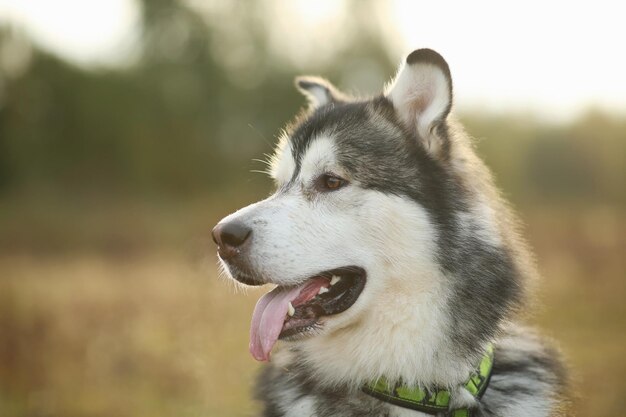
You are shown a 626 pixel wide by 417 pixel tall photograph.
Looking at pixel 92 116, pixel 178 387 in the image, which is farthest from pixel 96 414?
pixel 92 116

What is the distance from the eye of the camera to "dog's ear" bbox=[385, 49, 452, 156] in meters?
3.64

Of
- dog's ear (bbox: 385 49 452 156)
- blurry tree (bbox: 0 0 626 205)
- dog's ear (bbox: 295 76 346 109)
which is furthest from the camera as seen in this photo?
blurry tree (bbox: 0 0 626 205)

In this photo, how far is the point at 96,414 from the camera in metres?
6.29

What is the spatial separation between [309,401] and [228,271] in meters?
0.83

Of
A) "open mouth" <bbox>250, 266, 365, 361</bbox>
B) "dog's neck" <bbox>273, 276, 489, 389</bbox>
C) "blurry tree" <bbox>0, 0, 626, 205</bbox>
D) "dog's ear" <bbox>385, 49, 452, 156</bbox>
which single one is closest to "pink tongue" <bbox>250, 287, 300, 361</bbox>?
"open mouth" <bbox>250, 266, 365, 361</bbox>

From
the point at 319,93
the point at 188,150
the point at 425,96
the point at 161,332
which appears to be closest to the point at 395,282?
the point at 425,96

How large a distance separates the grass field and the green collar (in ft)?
2.36

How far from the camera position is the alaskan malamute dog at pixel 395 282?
341cm

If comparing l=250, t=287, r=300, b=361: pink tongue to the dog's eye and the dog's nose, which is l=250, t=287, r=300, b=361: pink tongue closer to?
the dog's nose

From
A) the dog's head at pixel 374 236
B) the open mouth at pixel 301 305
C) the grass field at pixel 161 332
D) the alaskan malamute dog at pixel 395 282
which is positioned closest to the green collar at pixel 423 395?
the alaskan malamute dog at pixel 395 282

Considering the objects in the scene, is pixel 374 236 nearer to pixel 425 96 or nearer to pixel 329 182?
pixel 329 182

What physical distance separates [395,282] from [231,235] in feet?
2.96

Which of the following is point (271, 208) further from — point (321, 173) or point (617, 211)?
point (617, 211)

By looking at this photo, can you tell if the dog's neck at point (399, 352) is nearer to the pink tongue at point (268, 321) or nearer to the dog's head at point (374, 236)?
the dog's head at point (374, 236)
